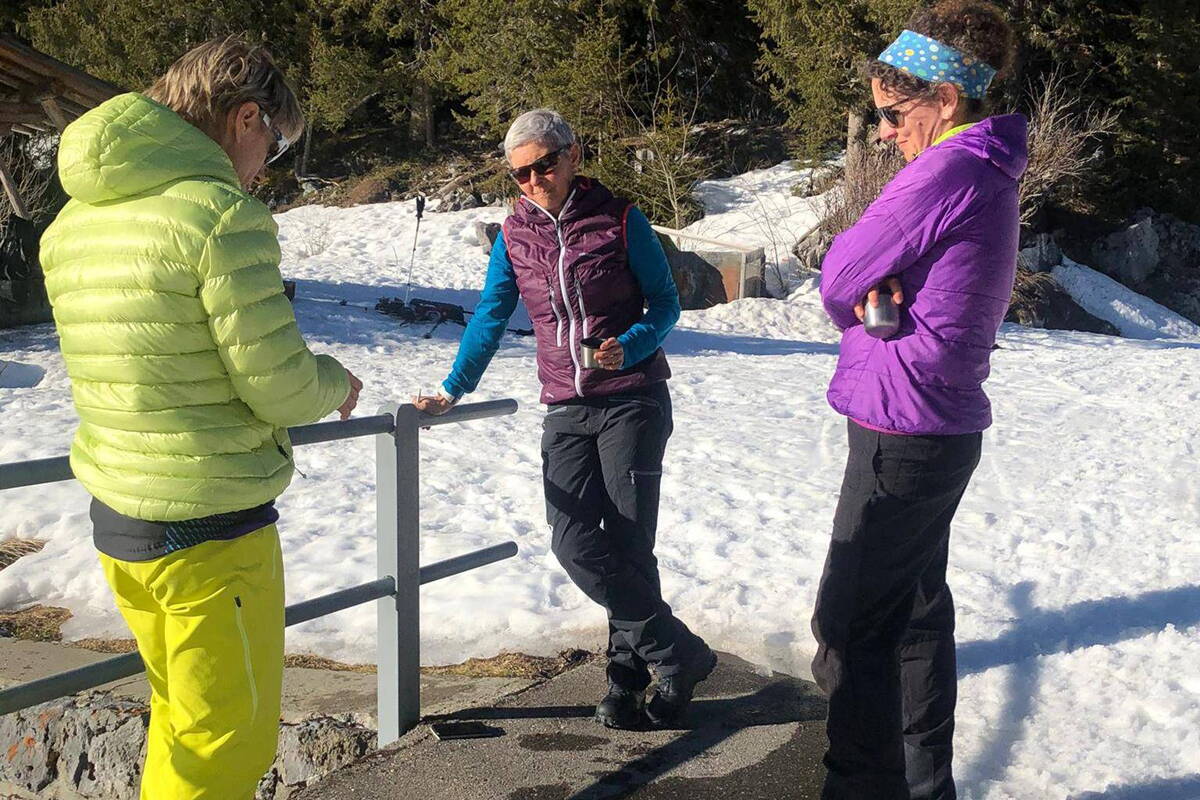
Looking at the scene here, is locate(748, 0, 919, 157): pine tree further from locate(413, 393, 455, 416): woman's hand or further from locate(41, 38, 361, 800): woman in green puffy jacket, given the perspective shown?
locate(41, 38, 361, 800): woman in green puffy jacket

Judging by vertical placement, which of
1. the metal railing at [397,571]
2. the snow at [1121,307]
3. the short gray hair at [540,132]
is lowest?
the snow at [1121,307]

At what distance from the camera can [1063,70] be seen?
79.7ft

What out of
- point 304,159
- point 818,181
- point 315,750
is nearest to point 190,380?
point 315,750

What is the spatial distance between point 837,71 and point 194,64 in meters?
22.3

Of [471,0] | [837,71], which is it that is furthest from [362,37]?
[837,71]

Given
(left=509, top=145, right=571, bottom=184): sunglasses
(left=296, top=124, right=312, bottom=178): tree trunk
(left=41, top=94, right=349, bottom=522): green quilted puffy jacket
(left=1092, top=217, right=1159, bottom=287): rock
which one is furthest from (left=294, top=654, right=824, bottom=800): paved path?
(left=296, top=124, right=312, bottom=178): tree trunk

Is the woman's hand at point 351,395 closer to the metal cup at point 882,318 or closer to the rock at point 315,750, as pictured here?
the metal cup at point 882,318

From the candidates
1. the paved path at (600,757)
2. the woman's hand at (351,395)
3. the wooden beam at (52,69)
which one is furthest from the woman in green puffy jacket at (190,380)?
the wooden beam at (52,69)

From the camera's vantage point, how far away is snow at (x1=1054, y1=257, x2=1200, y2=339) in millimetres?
20312

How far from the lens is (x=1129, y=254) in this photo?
79.2 feet

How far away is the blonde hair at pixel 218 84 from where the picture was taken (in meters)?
2.04

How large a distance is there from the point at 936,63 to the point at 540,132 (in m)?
1.18

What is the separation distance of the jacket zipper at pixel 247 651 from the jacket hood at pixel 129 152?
77 cm

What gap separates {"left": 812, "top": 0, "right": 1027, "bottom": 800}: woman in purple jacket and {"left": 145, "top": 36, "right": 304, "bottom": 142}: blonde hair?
47.2 inches
